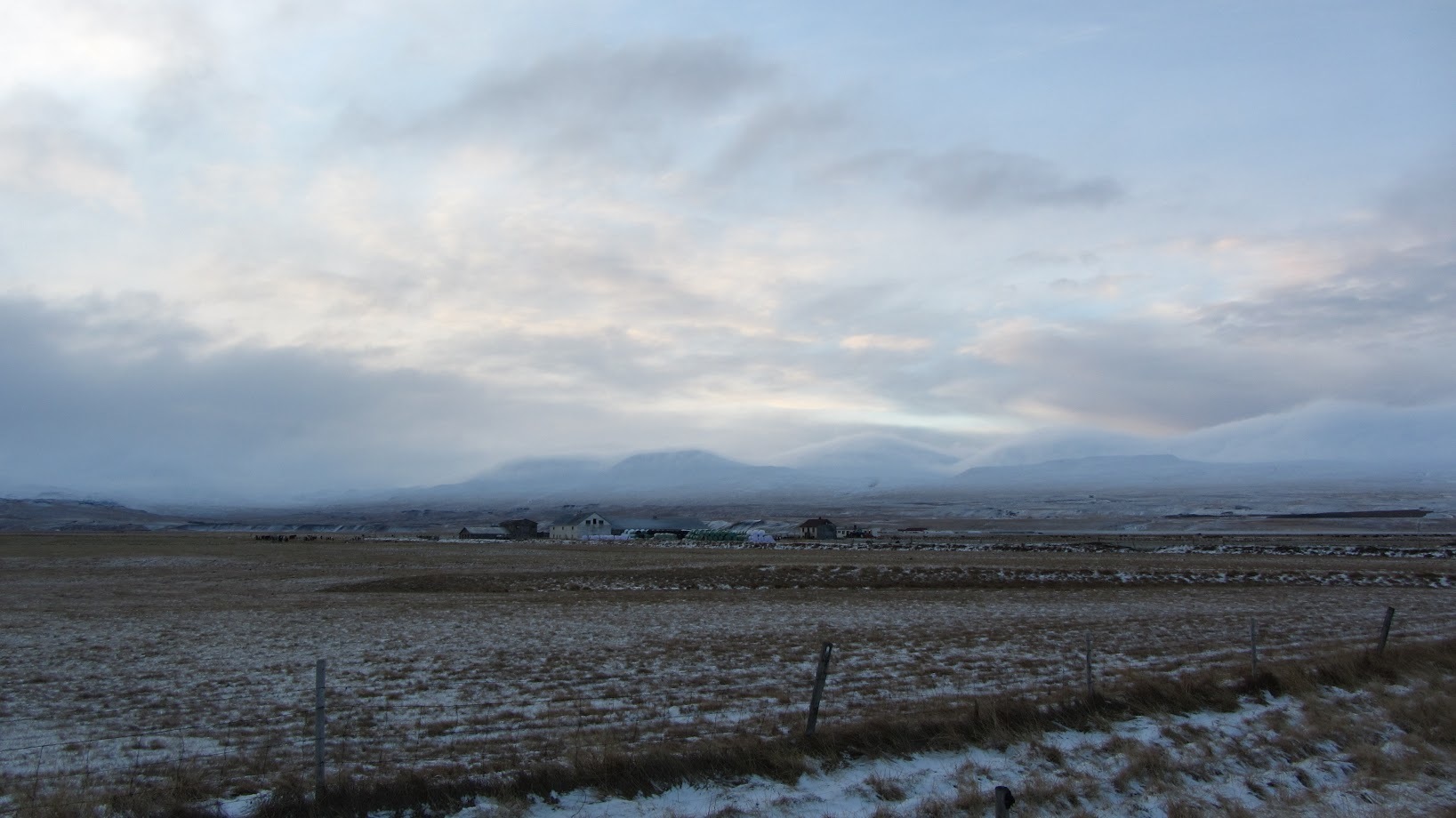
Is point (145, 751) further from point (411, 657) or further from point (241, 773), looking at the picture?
point (411, 657)

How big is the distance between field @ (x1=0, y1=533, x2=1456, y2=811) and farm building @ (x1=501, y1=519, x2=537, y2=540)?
274 ft

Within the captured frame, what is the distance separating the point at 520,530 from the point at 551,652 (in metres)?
116

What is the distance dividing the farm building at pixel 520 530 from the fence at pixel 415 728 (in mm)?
117303

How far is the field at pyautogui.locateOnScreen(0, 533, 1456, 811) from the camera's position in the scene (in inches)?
436

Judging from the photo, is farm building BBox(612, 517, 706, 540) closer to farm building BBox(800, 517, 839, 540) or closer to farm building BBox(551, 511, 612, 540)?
farm building BBox(551, 511, 612, 540)

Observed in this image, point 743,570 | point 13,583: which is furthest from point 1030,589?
point 13,583

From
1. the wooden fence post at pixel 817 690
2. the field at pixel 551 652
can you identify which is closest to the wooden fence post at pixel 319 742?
the field at pixel 551 652

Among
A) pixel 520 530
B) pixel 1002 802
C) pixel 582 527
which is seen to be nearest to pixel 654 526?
pixel 582 527

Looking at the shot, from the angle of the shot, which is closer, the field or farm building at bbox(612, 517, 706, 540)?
the field

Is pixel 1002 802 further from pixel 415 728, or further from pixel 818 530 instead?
pixel 818 530

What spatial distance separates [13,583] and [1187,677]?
5146cm

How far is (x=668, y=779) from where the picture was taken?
28.4ft

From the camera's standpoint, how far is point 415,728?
1195 centimetres

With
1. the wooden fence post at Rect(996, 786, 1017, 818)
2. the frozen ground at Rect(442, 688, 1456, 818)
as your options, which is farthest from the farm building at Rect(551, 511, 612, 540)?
the wooden fence post at Rect(996, 786, 1017, 818)
